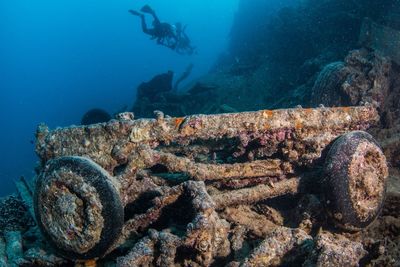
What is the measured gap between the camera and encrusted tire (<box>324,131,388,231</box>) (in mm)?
3822

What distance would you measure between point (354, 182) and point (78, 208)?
3.01 metres

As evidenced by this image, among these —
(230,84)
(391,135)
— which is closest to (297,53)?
(230,84)

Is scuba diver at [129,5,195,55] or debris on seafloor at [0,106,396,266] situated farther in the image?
scuba diver at [129,5,195,55]

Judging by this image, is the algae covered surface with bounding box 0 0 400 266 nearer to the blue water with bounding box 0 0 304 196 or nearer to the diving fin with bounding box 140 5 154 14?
the diving fin with bounding box 140 5 154 14

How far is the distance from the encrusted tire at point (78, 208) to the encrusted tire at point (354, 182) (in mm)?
2411

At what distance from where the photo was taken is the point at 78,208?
11.2 ft

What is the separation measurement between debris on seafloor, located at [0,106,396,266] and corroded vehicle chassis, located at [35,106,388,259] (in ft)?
0.04

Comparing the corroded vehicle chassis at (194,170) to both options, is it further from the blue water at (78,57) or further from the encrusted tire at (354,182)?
the blue water at (78,57)

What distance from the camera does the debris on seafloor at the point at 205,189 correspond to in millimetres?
3230

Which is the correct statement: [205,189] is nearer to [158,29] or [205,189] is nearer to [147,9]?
[158,29]

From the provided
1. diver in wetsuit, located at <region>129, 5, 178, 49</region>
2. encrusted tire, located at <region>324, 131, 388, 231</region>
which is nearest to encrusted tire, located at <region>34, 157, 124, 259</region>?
encrusted tire, located at <region>324, 131, 388, 231</region>

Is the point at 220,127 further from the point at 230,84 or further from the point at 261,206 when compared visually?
the point at 230,84

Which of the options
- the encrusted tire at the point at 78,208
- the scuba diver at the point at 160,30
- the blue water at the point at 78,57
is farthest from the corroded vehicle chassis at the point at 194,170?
the blue water at the point at 78,57

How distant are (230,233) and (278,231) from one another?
2.65 feet
